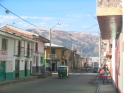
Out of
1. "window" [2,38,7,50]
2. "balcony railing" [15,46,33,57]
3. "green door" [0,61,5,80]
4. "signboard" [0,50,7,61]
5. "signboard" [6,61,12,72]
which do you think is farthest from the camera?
"balcony railing" [15,46,33,57]

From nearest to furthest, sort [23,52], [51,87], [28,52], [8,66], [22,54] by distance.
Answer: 1. [51,87]
2. [8,66]
3. [22,54]
4. [23,52]
5. [28,52]

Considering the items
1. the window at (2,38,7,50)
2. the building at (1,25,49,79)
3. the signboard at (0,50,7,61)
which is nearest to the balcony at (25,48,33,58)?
the building at (1,25,49,79)

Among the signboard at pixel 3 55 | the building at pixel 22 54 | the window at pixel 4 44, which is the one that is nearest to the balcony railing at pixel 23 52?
the building at pixel 22 54

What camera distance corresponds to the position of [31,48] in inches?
1737

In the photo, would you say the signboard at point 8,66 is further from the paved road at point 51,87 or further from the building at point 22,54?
the paved road at point 51,87

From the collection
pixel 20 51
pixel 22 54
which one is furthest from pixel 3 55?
pixel 22 54

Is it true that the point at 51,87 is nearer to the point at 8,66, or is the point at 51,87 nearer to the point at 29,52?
the point at 8,66

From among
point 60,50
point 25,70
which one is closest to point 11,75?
point 25,70

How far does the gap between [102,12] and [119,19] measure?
108cm

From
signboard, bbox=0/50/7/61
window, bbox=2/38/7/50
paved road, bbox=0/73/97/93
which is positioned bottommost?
paved road, bbox=0/73/97/93

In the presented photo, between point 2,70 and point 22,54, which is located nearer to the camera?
point 2,70

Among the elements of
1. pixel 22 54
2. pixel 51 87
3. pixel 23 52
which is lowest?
pixel 51 87

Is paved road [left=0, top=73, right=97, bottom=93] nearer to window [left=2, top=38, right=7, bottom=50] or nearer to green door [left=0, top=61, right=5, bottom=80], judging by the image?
green door [left=0, top=61, right=5, bottom=80]

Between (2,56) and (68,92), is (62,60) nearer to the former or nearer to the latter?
(2,56)
